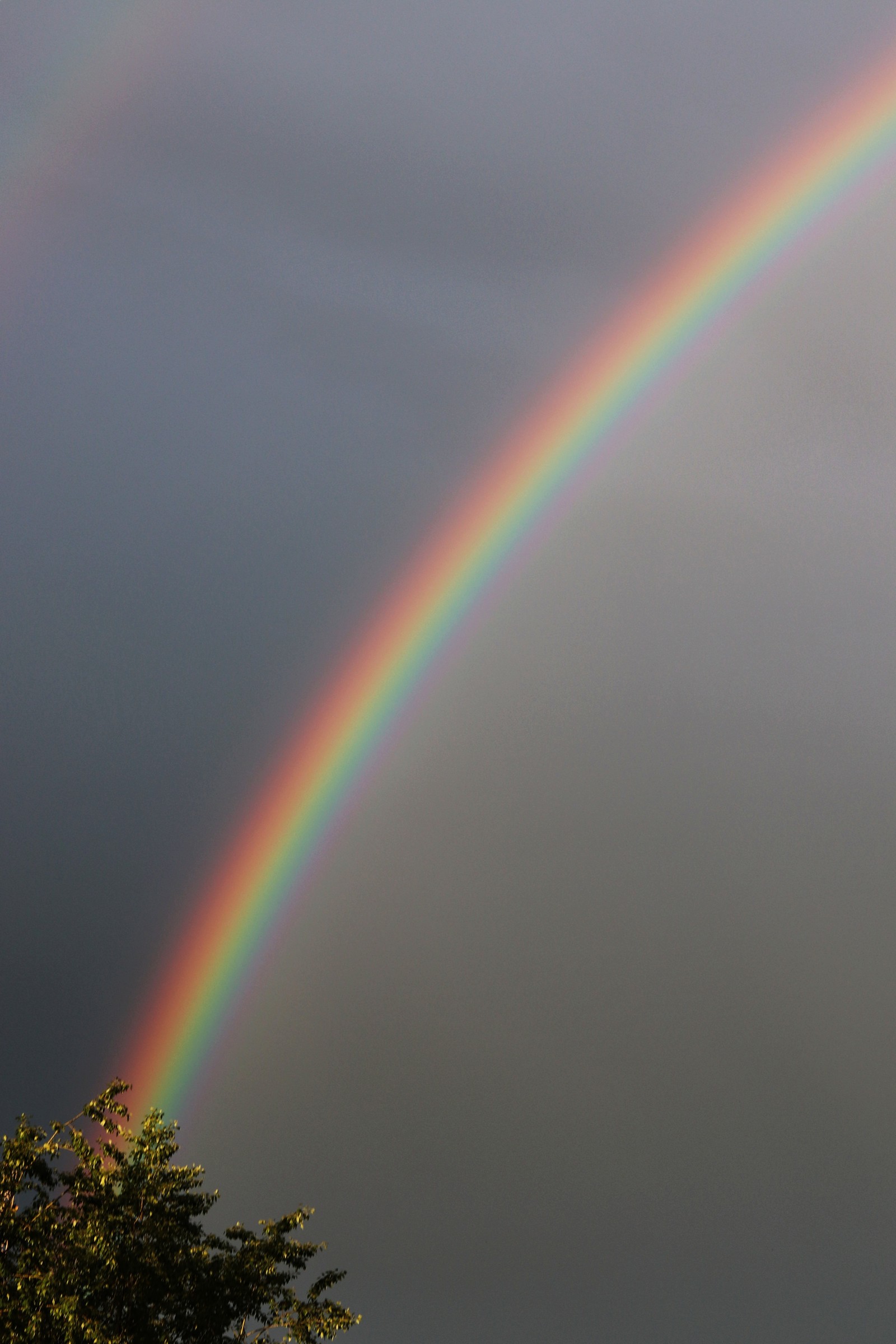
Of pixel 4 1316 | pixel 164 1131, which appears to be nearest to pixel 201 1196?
pixel 164 1131

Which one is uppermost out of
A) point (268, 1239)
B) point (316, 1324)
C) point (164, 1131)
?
point (164, 1131)

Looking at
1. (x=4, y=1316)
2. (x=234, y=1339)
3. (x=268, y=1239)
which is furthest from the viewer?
(x=268, y=1239)

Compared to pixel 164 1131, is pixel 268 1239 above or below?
below

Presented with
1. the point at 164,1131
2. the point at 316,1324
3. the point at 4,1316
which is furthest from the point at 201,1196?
the point at 4,1316

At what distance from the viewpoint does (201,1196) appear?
2061 centimetres

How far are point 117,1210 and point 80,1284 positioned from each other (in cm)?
163

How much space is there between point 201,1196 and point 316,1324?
261 centimetres

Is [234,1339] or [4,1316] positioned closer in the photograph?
[4,1316]

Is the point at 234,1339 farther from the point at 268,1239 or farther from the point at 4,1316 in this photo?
the point at 4,1316

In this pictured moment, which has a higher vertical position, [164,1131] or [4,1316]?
[164,1131]

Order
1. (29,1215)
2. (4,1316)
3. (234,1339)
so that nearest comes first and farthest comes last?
(4,1316) → (29,1215) → (234,1339)

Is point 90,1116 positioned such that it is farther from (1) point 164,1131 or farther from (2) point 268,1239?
(2) point 268,1239

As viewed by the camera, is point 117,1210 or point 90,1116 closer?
point 117,1210

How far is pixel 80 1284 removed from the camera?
17625 millimetres
